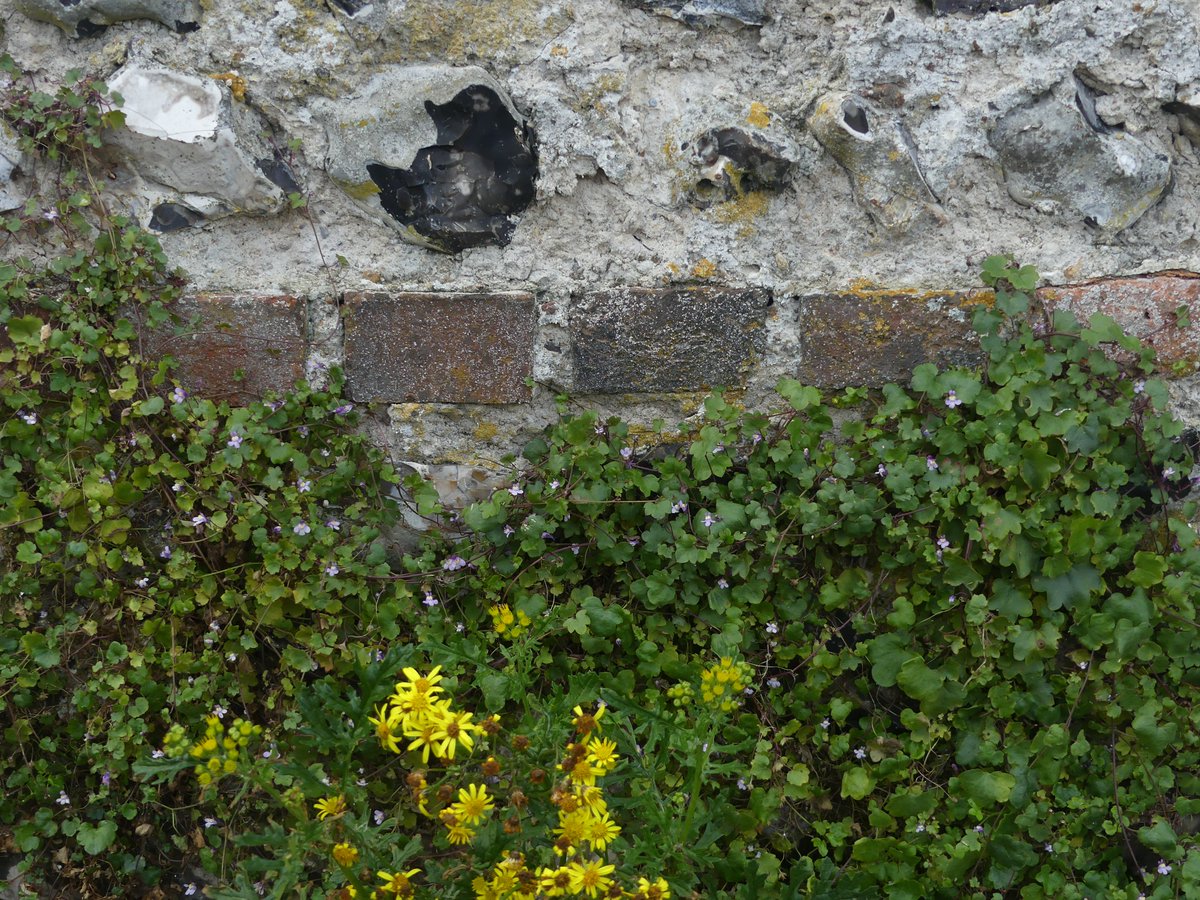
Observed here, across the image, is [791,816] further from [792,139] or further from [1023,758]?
[792,139]

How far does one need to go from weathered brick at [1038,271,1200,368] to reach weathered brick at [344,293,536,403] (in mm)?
951

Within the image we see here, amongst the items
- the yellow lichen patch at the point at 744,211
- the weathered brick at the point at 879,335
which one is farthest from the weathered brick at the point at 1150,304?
the yellow lichen patch at the point at 744,211

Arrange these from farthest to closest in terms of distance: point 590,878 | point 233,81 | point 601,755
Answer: point 233,81 → point 601,755 → point 590,878

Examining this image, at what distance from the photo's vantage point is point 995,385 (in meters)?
1.74

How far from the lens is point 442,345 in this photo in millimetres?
1759

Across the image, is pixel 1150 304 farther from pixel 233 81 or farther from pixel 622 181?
pixel 233 81

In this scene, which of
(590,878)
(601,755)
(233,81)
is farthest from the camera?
(233,81)

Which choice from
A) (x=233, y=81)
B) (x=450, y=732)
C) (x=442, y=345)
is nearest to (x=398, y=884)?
(x=450, y=732)

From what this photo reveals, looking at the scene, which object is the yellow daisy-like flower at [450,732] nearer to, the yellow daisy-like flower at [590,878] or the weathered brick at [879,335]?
the yellow daisy-like flower at [590,878]

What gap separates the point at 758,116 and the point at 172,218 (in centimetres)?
107

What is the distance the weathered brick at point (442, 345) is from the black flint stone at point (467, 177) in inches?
4.6

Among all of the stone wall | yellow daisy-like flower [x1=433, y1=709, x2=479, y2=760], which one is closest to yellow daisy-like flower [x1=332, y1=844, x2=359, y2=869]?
yellow daisy-like flower [x1=433, y1=709, x2=479, y2=760]

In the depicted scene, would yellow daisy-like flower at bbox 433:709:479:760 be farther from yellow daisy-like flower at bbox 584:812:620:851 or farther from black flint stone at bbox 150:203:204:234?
black flint stone at bbox 150:203:204:234

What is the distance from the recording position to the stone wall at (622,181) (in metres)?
1.66
